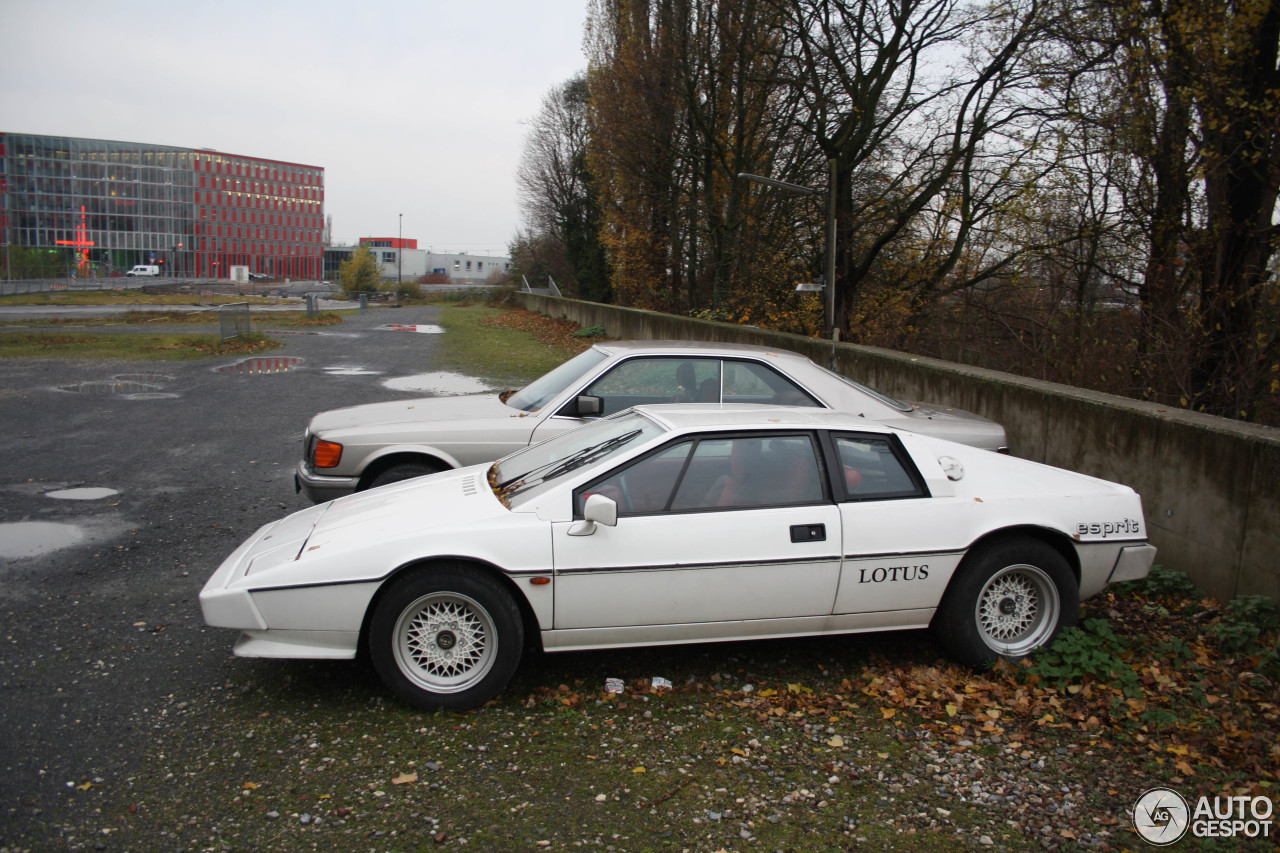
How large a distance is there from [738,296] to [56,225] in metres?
135

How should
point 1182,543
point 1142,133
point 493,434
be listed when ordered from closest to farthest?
point 1182,543
point 493,434
point 1142,133

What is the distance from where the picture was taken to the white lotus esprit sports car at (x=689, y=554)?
4.30m

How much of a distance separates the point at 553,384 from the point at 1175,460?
14.5 ft

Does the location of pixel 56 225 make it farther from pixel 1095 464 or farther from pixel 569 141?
pixel 1095 464

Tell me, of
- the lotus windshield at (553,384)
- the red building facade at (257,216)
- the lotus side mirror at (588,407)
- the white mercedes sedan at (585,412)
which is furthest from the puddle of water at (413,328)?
the red building facade at (257,216)

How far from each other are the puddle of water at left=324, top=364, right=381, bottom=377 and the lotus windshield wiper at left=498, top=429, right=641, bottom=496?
47.3ft

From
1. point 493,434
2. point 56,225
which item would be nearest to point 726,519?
point 493,434

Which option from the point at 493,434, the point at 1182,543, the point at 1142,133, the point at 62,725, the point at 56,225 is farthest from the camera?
the point at 56,225

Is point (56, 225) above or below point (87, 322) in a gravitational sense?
A: above

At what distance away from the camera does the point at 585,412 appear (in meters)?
6.90

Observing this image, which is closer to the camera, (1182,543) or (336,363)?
(1182,543)

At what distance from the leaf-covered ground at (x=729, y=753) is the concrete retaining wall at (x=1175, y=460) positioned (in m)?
0.50

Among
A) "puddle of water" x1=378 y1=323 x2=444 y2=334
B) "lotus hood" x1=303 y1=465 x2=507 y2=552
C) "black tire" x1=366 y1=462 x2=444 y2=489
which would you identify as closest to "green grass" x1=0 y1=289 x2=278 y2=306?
"puddle of water" x1=378 y1=323 x2=444 y2=334

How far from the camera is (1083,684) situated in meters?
4.67
